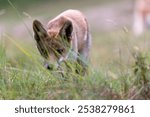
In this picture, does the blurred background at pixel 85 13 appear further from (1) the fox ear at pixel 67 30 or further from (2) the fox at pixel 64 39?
(1) the fox ear at pixel 67 30

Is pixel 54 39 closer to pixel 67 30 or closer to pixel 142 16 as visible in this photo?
pixel 67 30

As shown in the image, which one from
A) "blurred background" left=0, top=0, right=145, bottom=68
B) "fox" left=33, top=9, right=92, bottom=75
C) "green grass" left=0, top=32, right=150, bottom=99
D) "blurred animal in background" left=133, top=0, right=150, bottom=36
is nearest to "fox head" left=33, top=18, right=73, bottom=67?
"fox" left=33, top=9, right=92, bottom=75

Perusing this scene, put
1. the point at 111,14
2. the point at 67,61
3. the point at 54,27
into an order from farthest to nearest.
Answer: the point at 111,14 < the point at 54,27 < the point at 67,61

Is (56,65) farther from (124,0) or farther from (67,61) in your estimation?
(124,0)

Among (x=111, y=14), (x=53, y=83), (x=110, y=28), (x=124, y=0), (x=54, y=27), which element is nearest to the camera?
(x=53, y=83)

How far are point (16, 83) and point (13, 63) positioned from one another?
1.77 m

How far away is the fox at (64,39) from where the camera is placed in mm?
8570

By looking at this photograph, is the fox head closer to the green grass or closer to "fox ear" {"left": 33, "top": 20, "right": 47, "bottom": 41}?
"fox ear" {"left": 33, "top": 20, "right": 47, "bottom": 41}

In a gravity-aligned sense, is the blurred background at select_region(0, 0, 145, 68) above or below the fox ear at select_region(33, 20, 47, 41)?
below

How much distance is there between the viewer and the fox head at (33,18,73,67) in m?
8.67

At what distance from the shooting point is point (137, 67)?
7.48m

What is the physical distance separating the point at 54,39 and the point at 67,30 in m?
0.28

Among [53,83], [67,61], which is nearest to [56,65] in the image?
[67,61]

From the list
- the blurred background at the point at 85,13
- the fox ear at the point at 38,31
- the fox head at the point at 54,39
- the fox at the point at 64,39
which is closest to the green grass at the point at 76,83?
the fox at the point at 64,39
